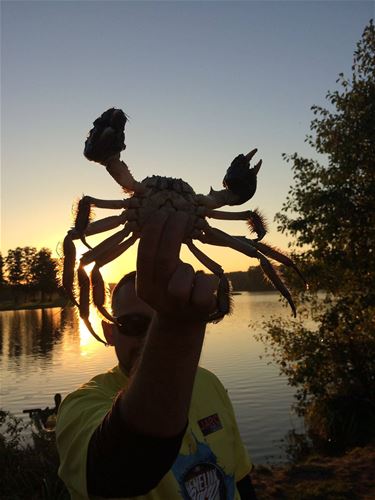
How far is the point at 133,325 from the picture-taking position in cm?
355

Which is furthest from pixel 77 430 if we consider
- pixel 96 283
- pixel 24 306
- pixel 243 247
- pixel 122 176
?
pixel 24 306

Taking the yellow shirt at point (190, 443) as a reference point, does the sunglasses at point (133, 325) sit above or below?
above

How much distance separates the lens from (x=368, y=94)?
13.8m

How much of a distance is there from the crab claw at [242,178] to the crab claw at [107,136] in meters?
1.00

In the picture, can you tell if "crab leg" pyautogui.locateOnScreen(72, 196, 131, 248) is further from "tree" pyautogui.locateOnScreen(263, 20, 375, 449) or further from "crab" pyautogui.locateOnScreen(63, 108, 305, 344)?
"tree" pyautogui.locateOnScreen(263, 20, 375, 449)

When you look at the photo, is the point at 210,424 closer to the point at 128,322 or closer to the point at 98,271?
the point at 128,322

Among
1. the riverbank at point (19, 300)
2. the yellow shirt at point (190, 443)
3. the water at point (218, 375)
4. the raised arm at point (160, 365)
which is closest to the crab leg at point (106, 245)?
the yellow shirt at point (190, 443)

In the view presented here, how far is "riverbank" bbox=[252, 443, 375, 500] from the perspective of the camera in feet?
31.2

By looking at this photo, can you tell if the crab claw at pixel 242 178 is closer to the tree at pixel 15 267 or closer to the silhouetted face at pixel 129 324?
the silhouetted face at pixel 129 324

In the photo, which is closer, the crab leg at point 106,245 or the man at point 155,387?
the man at point 155,387

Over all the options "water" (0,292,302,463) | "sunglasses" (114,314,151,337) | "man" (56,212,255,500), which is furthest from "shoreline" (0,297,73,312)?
"man" (56,212,255,500)

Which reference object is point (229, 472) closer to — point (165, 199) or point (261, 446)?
point (165, 199)

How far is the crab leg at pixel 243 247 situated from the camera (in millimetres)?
4215

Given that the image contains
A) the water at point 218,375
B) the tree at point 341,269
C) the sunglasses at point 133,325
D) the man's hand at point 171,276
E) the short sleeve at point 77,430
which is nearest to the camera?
the man's hand at point 171,276
